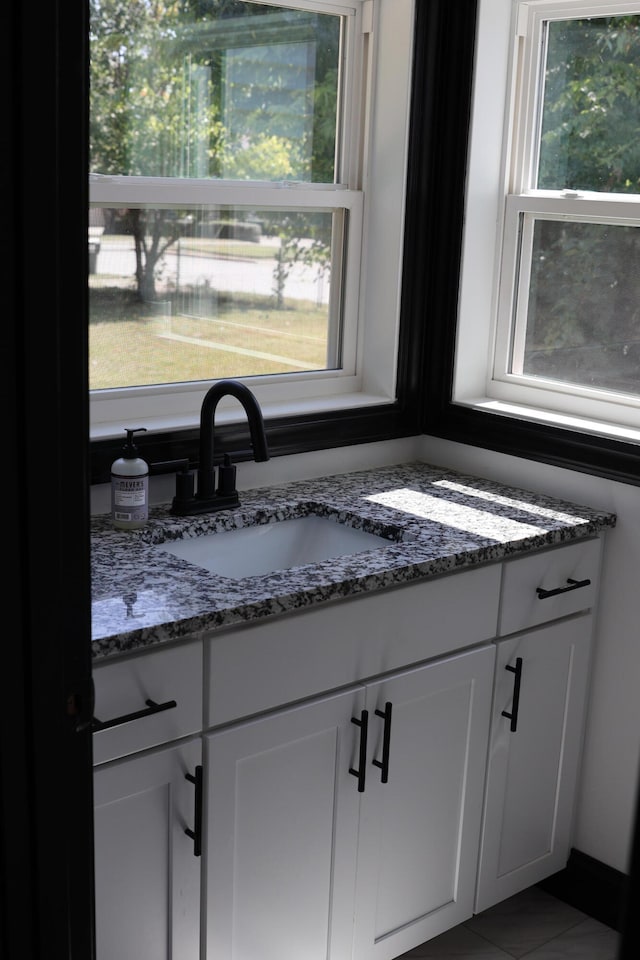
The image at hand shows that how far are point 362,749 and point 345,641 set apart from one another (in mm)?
222

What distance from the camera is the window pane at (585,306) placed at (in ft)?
8.35

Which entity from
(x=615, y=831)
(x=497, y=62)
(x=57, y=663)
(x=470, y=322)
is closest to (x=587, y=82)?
(x=497, y=62)

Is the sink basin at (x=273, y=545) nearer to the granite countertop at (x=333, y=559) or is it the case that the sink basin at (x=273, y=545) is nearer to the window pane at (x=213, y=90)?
the granite countertop at (x=333, y=559)

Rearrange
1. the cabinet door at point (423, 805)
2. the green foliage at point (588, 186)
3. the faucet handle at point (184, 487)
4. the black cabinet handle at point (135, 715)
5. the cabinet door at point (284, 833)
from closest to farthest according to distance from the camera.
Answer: the black cabinet handle at point (135, 715)
the cabinet door at point (284, 833)
the cabinet door at point (423, 805)
the faucet handle at point (184, 487)
the green foliage at point (588, 186)

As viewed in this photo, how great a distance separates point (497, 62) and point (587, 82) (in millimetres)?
228

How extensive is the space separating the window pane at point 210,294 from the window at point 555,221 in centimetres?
39

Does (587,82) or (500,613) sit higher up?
(587,82)

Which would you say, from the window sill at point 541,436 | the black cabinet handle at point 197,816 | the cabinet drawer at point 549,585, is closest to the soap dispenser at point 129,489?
the black cabinet handle at point 197,816

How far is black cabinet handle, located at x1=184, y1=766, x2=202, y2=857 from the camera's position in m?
1.81

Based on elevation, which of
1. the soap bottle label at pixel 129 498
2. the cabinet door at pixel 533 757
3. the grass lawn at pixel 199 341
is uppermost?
the grass lawn at pixel 199 341

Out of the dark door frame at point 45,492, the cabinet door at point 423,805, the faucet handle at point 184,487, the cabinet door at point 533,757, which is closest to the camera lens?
the dark door frame at point 45,492

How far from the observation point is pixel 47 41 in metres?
1.01

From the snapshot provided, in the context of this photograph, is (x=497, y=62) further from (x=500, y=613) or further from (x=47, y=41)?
(x=47, y=41)

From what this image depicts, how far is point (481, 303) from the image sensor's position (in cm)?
279
